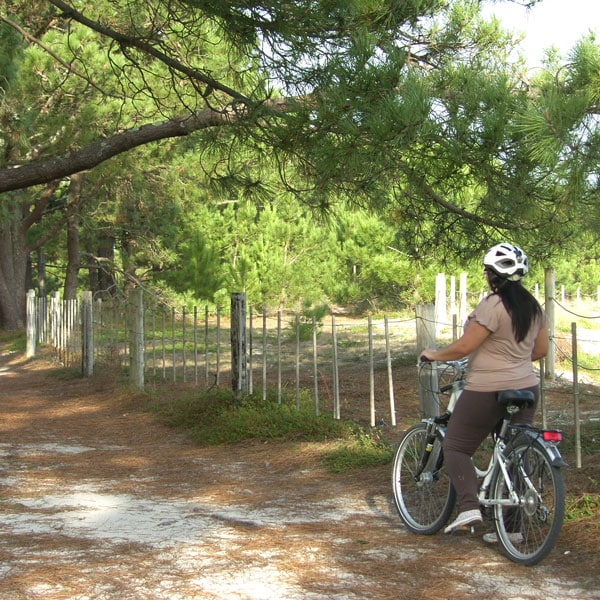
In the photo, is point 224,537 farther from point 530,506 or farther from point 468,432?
point 530,506

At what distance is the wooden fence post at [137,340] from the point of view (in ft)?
42.0

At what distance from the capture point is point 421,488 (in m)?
5.59

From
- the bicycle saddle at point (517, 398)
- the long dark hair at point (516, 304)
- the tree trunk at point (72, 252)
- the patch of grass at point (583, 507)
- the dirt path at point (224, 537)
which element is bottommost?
the dirt path at point (224, 537)

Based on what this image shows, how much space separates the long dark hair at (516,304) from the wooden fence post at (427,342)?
2.53 m

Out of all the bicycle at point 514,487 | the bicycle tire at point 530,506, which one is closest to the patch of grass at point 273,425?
the bicycle at point 514,487

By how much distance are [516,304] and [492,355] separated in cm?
32

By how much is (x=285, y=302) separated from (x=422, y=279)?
4813 mm

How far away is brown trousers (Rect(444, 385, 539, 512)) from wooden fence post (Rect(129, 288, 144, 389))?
327 inches

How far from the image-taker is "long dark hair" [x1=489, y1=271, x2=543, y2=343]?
4906 mm

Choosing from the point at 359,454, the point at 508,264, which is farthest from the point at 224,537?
the point at 359,454

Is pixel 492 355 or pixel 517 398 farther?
pixel 492 355

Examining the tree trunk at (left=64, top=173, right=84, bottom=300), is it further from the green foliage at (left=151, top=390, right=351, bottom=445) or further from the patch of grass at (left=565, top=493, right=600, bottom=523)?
the patch of grass at (left=565, top=493, right=600, bottom=523)

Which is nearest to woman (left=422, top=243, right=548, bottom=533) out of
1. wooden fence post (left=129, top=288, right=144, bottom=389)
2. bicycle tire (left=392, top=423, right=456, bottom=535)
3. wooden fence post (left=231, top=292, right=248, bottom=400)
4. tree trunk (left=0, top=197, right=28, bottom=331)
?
bicycle tire (left=392, top=423, right=456, bottom=535)

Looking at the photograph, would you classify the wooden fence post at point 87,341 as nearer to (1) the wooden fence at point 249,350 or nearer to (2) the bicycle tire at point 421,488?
(1) the wooden fence at point 249,350
